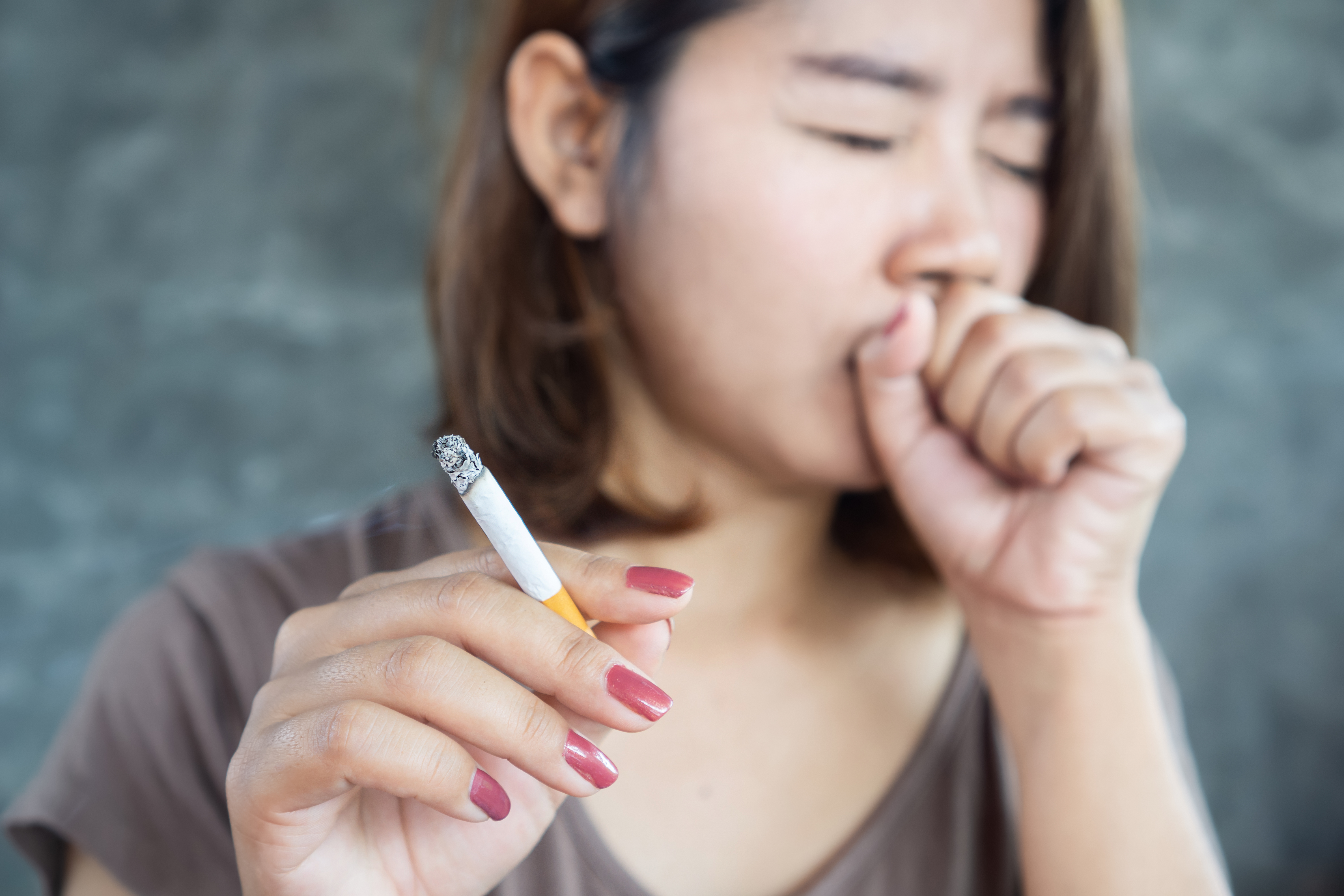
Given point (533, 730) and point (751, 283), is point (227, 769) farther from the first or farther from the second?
point (751, 283)

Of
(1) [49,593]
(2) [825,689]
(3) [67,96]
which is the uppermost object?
(3) [67,96]

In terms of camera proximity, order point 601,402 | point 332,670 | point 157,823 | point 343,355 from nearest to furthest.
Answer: point 332,670, point 157,823, point 601,402, point 343,355

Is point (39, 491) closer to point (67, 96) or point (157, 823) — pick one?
point (67, 96)

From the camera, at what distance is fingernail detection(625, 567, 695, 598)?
0.99 ft

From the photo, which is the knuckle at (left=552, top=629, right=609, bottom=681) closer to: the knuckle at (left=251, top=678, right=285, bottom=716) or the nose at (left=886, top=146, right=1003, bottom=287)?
the knuckle at (left=251, top=678, right=285, bottom=716)

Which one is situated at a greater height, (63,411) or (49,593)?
(63,411)

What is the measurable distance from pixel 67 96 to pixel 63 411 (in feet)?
1.01

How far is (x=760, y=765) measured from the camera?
20.9 inches

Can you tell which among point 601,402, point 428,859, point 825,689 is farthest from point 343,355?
point 428,859

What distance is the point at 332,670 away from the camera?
1.06 feet

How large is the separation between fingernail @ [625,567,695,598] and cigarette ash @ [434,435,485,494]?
0.06 meters

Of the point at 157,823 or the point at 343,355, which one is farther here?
the point at 343,355

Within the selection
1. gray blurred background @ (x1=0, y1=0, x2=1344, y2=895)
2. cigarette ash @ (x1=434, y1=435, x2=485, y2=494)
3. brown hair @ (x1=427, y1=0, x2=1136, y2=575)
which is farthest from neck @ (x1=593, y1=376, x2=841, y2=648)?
gray blurred background @ (x1=0, y1=0, x2=1344, y2=895)

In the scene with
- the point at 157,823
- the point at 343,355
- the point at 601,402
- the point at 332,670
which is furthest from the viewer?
the point at 343,355
